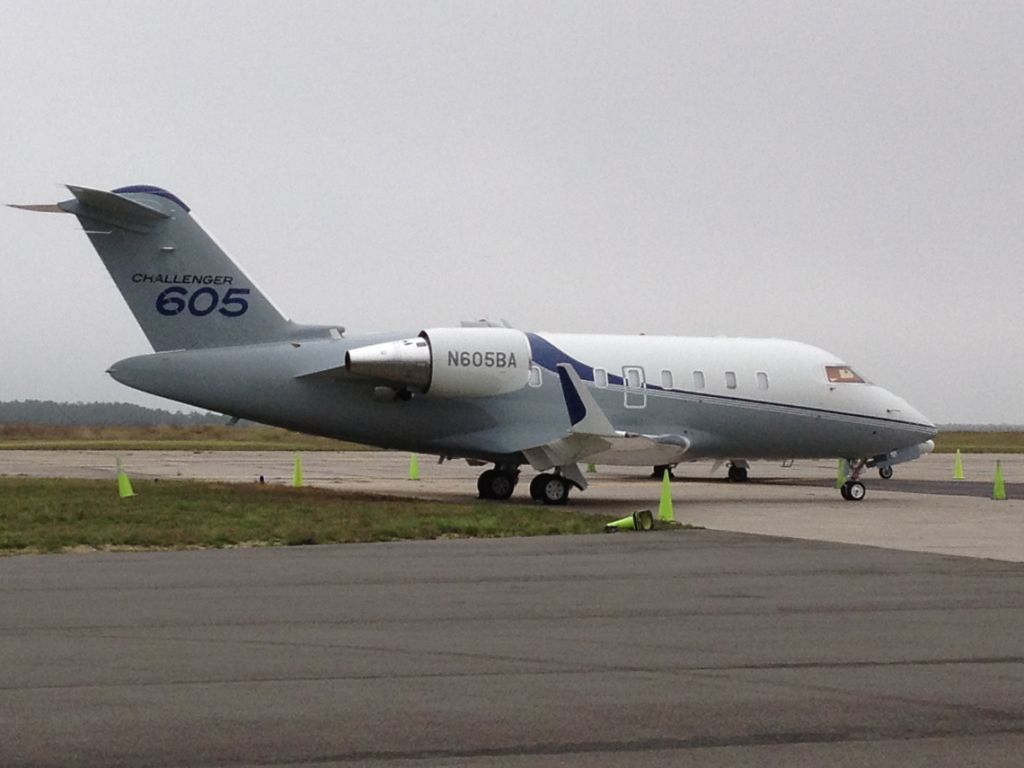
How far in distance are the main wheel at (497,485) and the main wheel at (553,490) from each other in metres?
1.89

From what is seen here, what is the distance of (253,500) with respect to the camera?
2516cm

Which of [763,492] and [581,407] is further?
[763,492]

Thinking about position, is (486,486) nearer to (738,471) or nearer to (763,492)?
(763,492)

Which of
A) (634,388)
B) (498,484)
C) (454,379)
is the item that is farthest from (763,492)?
(454,379)

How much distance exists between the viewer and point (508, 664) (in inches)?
345

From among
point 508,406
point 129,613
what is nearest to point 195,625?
point 129,613

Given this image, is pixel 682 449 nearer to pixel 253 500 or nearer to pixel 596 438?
pixel 596 438

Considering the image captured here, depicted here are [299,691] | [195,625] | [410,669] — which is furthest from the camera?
[195,625]

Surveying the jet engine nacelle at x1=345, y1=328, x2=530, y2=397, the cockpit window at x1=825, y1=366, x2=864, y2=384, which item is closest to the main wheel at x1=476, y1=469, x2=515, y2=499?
the jet engine nacelle at x1=345, y1=328, x2=530, y2=397

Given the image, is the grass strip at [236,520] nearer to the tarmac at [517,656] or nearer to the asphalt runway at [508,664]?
the tarmac at [517,656]

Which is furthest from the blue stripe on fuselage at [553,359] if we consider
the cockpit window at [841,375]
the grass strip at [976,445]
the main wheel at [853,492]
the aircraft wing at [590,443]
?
the grass strip at [976,445]

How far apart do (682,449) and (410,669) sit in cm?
1968

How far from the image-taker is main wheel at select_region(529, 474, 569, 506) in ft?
86.6

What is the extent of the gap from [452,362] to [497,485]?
3.44 m
